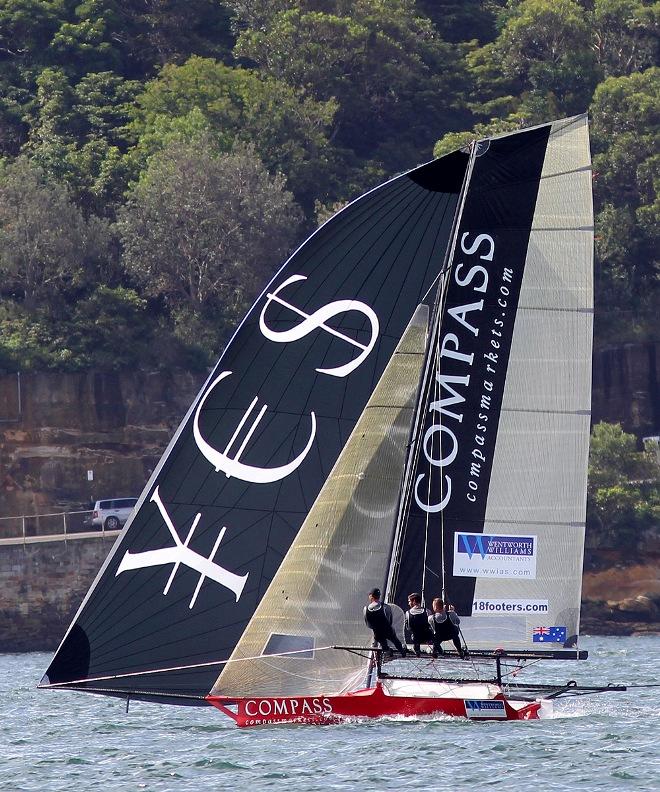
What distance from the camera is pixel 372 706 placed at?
17562 mm

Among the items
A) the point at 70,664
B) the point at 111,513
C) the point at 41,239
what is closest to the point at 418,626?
the point at 70,664

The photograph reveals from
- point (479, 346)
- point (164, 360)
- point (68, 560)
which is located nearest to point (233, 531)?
point (479, 346)

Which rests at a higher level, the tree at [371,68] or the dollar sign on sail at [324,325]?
the tree at [371,68]

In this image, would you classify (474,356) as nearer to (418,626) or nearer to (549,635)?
(418,626)

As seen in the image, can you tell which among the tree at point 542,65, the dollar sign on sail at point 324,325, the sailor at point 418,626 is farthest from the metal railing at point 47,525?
the sailor at point 418,626

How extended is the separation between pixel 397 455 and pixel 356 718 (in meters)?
2.64

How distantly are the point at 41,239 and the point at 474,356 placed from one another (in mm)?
33645

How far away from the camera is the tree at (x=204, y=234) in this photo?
165 ft

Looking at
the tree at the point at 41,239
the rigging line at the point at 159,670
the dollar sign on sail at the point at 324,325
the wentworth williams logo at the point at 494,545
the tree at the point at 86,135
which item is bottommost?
the rigging line at the point at 159,670

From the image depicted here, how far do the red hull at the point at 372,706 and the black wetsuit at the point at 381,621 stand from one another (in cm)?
50

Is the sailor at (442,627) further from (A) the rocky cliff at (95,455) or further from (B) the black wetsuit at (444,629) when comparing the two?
(A) the rocky cliff at (95,455)

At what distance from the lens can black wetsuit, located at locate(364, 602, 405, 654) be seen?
56.7 ft

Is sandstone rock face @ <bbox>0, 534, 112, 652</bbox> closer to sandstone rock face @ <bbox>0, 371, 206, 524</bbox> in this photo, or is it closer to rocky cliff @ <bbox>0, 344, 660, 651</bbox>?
rocky cliff @ <bbox>0, 344, 660, 651</bbox>

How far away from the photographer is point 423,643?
17.6 m
